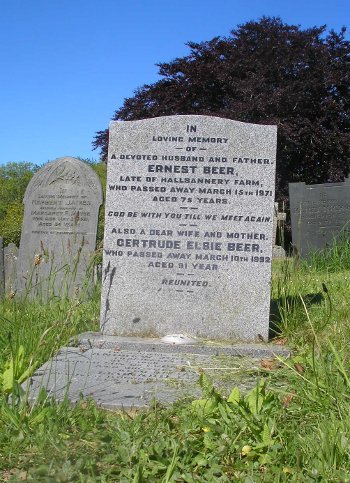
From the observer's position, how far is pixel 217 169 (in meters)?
4.52

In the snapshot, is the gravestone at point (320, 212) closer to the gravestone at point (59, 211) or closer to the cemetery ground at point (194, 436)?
the gravestone at point (59, 211)

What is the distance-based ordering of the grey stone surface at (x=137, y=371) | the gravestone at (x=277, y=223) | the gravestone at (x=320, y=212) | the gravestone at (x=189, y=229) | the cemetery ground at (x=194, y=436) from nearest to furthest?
the cemetery ground at (x=194, y=436) < the grey stone surface at (x=137, y=371) < the gravestone at (x=189, y=229) < the gravestone at (x=277, y=223) < the gravestone at (x=320, y=212)

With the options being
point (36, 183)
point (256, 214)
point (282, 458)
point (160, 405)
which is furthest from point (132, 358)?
point (36, 183)

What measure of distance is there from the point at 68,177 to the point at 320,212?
14.7 ft

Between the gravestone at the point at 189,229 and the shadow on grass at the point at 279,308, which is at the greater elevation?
the gravestone at the point at 189,229

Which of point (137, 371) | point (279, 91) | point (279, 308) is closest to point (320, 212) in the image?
point (279, 308)

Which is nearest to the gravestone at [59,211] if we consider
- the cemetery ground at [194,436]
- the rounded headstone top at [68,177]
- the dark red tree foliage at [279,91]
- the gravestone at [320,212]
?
the rounded headstone top at [68,177]

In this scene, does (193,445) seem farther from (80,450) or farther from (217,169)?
(217,169)

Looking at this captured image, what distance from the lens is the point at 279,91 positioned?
19953mm

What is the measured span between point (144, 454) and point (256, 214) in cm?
252

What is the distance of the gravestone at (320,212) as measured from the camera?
982 centimetres

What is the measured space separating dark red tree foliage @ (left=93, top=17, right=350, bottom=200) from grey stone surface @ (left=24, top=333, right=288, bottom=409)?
1571 cm

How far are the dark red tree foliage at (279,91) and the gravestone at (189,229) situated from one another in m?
15.1

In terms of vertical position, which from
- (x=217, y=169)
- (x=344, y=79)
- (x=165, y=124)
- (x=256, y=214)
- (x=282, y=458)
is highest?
(x=344, y=79)
